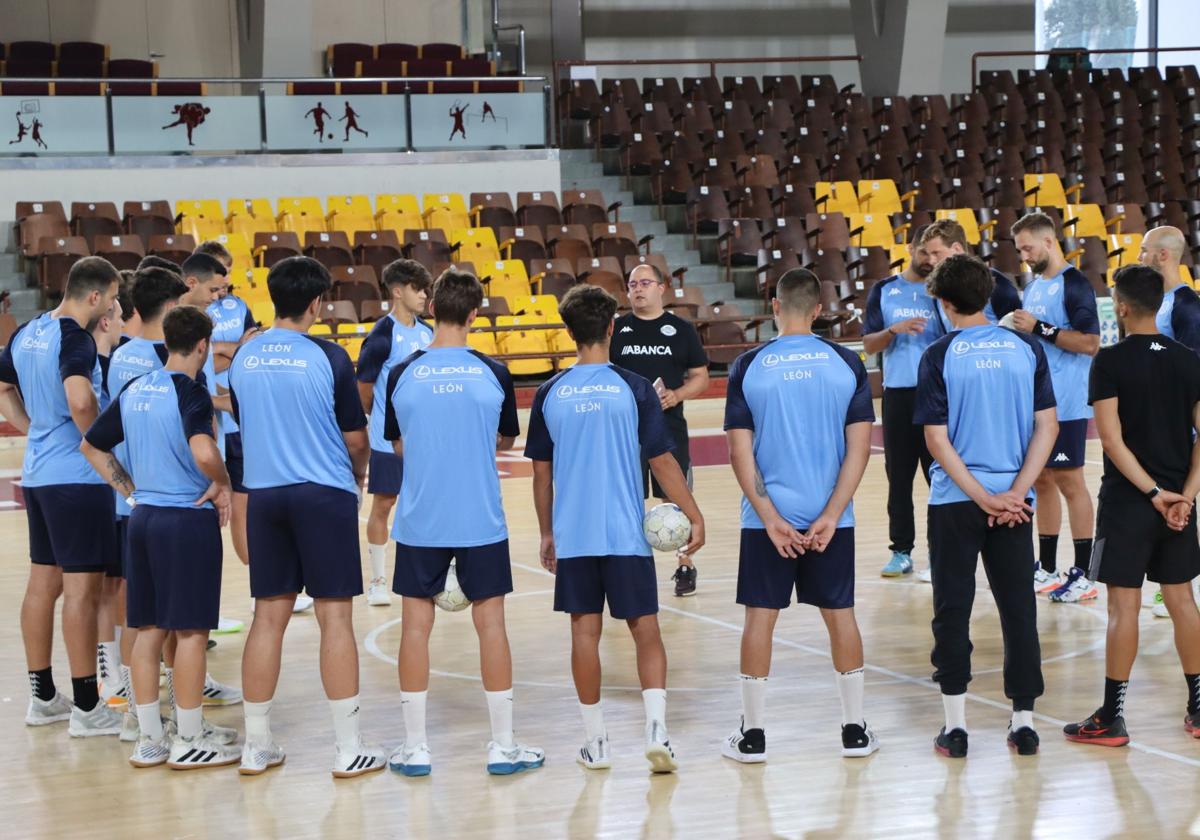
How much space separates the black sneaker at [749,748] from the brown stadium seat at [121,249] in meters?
12.7

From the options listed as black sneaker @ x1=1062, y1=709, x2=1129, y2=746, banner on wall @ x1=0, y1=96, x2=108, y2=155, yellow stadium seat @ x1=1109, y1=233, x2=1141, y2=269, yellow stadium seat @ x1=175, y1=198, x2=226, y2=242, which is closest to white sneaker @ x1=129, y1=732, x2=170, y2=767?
black sneaker @ x1=1062, y1=709, x2=1129, y2=746

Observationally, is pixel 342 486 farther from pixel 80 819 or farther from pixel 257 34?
pixel 257 34

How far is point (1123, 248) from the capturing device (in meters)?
20.8

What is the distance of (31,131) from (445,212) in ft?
17.4

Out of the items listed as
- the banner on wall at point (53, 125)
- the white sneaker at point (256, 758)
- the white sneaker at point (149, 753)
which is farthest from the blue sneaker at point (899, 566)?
the banner on wall at point (53, 125)

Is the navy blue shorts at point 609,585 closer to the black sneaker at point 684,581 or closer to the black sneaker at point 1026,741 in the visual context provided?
the black sneaker at point 1026,741

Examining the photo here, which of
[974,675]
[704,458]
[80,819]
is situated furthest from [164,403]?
[704,458]

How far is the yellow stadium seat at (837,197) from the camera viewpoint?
2131cm

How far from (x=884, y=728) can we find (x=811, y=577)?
0.87m

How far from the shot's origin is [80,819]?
4.98 m

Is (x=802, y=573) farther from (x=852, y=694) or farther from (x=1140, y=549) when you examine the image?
(x=1140, y=549)

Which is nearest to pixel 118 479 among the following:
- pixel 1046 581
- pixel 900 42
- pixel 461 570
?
pixel 461 570

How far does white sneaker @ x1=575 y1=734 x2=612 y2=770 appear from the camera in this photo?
17.7 feet

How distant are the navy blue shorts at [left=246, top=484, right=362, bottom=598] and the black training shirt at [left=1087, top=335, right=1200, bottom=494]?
287 cm
